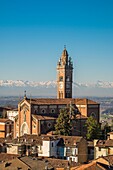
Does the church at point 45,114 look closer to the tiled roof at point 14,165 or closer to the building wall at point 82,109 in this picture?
the building wall at point 82,109

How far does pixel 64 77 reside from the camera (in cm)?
12206

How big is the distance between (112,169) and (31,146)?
75.3ft

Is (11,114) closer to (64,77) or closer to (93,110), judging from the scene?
(64,77)

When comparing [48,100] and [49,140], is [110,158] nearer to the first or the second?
[49,140]

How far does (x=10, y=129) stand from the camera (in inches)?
4149

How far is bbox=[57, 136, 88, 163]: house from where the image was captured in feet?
250

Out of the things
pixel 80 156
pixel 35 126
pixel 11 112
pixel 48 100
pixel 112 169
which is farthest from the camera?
pixel 11 112

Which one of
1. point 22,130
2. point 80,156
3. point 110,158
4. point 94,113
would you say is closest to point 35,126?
point 22,130

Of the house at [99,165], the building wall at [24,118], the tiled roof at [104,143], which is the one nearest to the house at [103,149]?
the tiled roof at [104,143]

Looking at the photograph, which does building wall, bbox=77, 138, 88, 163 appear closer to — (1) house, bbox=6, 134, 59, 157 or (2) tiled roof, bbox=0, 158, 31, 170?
(1) house, bbox=6, 134, 59, 157

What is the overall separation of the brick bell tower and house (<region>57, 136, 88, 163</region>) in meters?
42.5

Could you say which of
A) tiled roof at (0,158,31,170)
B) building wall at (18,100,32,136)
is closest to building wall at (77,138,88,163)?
tiled roof at (0,158,31,170)

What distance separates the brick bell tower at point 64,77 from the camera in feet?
398

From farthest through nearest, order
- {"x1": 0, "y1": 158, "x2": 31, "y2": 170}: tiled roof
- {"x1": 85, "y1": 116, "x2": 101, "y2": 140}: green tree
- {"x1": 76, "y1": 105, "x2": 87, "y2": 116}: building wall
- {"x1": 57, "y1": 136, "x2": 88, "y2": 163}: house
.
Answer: {"x1": 76, "y1": 105, "x2": 87, "y2": 116}: building wall < {"x1": 85, "y1": 116, "x2": 101, "y2": 140}: green tree < {"x1": 57, "y1": 136, "x2": 88, "y2": 163}: house < {"x1": 0, "y1": 158, "x2": 31, "y2": 170}: tiled roof
